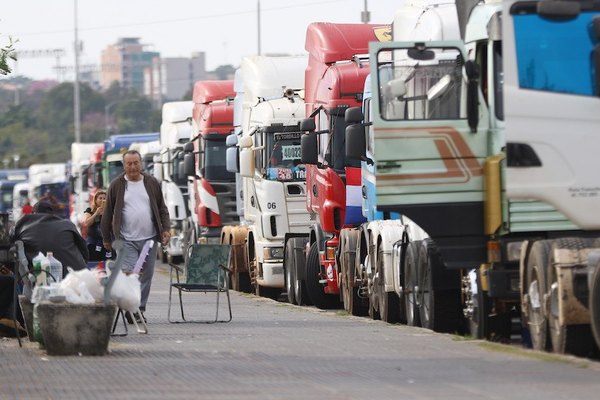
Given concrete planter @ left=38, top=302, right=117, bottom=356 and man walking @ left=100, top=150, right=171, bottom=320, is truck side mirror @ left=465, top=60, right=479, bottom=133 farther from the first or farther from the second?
man walking @ left=100, top=150, right=171, bottom=320

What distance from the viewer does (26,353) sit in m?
16.5

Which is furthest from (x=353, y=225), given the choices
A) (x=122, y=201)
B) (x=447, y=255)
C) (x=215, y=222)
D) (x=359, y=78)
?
(x=215, y=222)

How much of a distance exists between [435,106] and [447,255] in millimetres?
1400

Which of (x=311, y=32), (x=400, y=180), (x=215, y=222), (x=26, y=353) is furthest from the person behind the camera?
(x=215, y=222)

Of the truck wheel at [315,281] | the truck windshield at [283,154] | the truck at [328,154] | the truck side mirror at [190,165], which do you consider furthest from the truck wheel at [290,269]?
the truck side mirror at [190,165]

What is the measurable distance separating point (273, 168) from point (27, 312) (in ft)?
43.5

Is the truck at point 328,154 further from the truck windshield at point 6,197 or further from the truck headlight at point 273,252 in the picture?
the truck windshield at point 6,197

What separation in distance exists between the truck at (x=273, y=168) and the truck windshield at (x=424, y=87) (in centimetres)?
1233

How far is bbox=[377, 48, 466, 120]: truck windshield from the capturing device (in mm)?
17750

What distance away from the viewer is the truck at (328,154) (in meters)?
26.0

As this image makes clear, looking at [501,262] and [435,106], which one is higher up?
[435,106]

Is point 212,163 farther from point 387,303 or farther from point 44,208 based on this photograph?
point 44,208

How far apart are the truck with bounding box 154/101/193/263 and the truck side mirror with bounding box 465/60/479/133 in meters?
27.7

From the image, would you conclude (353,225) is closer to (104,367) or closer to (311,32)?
(311,32)
